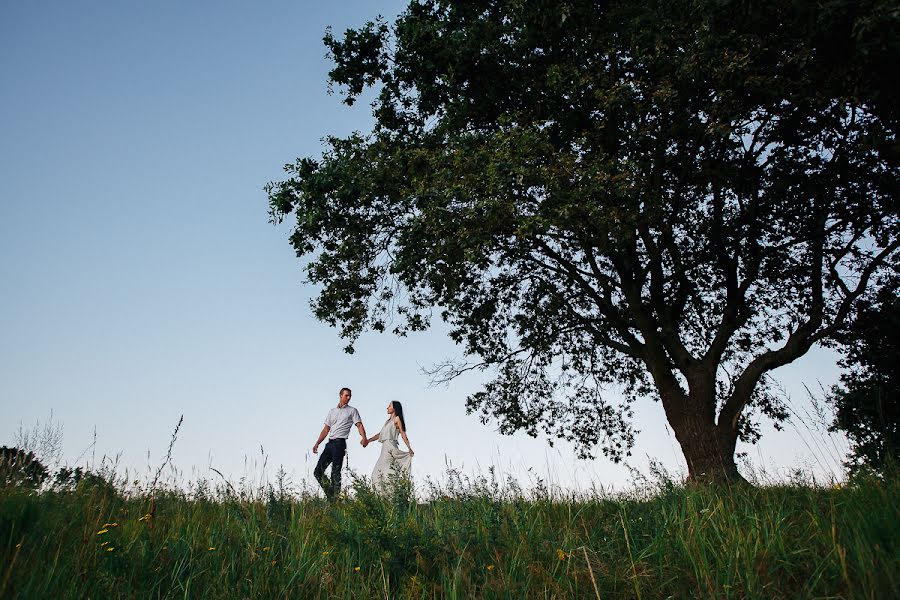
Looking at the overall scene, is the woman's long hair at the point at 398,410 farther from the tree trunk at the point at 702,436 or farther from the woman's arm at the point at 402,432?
the tree trunk at the point at 702,436

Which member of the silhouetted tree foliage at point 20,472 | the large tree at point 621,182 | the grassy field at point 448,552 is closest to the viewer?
the grassy field at point 448,552

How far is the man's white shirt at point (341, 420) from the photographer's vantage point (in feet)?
39.0

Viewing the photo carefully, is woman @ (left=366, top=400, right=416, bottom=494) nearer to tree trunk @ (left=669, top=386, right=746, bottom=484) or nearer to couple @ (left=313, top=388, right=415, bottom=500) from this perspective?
couple @ (left=313, top=388, right=415, bottom=500)

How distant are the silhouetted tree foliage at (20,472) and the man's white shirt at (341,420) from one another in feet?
20.5

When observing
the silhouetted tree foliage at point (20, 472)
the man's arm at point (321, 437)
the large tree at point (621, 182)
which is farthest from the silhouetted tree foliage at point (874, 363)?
the silhouetted tree foliage at point (20, 472)

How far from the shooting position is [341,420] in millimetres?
11898

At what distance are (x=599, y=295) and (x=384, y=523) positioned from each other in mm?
10311

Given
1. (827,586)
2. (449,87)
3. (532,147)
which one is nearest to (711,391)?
→ (532,147)

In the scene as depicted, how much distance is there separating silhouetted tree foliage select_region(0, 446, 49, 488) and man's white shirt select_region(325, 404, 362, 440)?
626cm

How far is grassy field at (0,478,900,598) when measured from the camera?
11.9ft

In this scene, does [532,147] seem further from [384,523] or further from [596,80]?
[384,523]

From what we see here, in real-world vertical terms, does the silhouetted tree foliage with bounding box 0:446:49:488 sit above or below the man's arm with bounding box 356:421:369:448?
below

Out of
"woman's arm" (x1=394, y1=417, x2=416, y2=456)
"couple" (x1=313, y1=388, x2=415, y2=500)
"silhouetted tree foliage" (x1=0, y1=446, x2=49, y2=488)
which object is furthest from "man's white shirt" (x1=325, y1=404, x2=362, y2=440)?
"silhouetted tree foliage" (x1=0, y1=446, x2=49, y2=488)

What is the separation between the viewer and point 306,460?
271 inches
